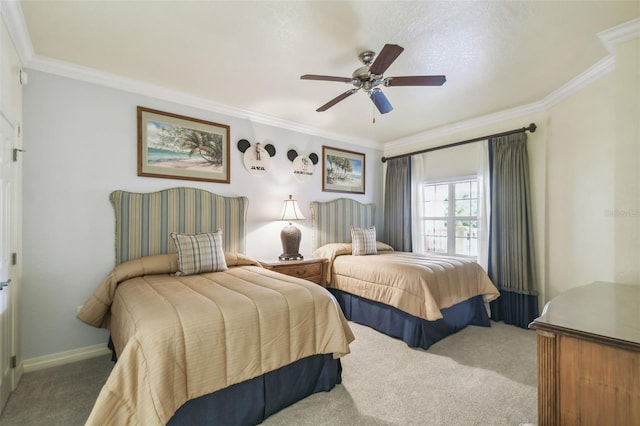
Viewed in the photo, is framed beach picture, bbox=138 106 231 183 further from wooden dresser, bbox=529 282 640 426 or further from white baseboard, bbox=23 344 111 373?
wooden dresser, bbox=529 282 640 426

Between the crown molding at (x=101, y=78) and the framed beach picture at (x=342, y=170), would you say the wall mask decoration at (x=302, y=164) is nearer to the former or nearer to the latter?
→ the framed beach picture at (x=342, y=170)

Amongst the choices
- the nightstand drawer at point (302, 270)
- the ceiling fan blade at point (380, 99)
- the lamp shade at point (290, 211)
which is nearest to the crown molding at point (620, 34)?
the ceiling fan blade at point (380, 99)

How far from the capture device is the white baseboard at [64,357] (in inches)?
97.1

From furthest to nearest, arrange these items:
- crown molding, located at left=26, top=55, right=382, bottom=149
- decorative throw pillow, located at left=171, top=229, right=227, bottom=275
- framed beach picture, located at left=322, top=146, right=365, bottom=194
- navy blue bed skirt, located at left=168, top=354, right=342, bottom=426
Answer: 1. framed beach picture, located at left=322, top=146, right=365, bottom=194
2. decorative throw pillow, located at left=171, top=229, right=227, bottom=275
3. crown molding, located at left=26, top=55, right=382, bottom=149
4. navy blue bed skirt, located at left=168, top=354, right=342, bottom=426

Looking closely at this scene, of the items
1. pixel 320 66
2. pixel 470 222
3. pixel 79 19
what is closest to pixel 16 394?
pixel 79 19

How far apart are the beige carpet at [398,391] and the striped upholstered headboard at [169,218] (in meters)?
1.10

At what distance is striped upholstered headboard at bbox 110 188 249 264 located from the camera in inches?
113

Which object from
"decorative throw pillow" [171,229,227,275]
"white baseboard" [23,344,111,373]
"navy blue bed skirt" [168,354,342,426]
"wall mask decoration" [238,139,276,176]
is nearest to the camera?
"navy blue bed skirt" [168,354,342,426]

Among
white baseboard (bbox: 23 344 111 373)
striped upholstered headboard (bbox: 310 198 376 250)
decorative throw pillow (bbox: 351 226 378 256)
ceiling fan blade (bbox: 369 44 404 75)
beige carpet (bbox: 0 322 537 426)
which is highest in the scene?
ceiling fan blade (bbox: 369 44 404 75)

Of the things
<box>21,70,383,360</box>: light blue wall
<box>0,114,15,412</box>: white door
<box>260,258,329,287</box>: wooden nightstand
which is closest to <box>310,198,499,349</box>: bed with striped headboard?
<box>260,258,329,287</box>: wooden nightstand

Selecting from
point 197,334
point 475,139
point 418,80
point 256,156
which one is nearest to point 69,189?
point 256,156

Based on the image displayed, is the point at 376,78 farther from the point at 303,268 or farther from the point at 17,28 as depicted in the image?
the point at 17,28

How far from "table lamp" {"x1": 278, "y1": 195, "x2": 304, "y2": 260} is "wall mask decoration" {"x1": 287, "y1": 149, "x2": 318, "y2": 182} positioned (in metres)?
0.54

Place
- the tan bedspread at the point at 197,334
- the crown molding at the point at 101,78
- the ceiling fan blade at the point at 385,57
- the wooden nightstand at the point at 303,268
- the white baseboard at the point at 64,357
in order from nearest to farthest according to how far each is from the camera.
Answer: the tan bedspread at the point at 197,334
the ceiling fan blade at the point at 385,57
the crown molding at the point at 101,78
the white baseboard at the point at 64,357
the wooden nightstand at the point at 303,268
